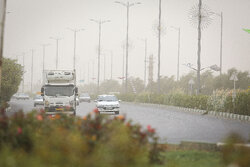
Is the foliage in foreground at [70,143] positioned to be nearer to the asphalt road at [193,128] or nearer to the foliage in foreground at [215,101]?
the asphalt road at [193,128]

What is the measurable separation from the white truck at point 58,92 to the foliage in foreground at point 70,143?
875 inches

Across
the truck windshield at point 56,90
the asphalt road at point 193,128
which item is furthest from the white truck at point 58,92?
the asphalt road at point 193,128

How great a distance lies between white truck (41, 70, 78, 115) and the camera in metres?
34.2

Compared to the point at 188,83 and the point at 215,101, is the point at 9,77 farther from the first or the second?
the point at 188,83

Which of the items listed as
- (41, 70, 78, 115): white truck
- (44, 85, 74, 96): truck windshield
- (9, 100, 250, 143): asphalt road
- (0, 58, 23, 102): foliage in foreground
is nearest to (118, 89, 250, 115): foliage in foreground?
(9, 100, 250, 143): asphalt road

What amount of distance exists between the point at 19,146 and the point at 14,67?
43.2 m

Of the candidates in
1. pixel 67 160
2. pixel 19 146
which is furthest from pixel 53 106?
pixel 67 160

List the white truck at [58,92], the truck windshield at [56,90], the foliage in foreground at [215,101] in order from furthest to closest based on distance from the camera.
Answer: the foliage in foreground at [215,101] < the truck windshield at [56,90] < the white truck at [58,92]

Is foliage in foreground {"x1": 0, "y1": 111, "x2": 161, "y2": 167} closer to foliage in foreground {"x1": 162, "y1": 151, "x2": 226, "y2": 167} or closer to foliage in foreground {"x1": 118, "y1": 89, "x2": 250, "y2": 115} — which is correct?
foliage in foreground {"x1": 162, "y1": 151, "x2": 226, "y2": 167}

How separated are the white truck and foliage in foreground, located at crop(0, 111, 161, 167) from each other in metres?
22.2

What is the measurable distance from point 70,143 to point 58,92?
2724 cm

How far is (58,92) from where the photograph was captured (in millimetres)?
34656

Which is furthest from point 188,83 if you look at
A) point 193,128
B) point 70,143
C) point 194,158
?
point 70,143

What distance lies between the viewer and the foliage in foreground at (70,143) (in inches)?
270
